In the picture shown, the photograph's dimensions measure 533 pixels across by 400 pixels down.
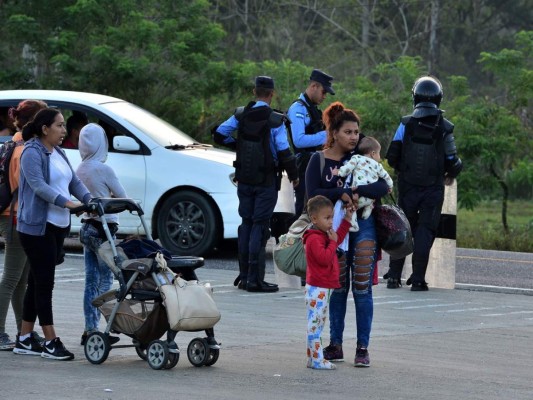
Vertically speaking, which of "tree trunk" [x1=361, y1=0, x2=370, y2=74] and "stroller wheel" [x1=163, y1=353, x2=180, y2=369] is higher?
"tree trunk" [x1=361, y1=0, x2=370, y2=74]

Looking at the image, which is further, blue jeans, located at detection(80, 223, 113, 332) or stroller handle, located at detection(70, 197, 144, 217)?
blue jeans, located at detection(80, 223, 113, 332)

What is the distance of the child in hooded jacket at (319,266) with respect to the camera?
359 inches

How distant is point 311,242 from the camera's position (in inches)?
360

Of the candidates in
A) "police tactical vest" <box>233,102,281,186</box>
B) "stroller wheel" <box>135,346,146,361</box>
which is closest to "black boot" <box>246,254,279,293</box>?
"police tactical vest" <box>233,102,281,186</box>

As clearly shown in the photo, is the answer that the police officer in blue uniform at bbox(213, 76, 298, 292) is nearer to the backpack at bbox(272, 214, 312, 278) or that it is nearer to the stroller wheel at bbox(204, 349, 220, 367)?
the backpack at bbox(272, 214, 312, 278)

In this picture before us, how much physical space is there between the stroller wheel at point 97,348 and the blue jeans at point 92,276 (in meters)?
0.77

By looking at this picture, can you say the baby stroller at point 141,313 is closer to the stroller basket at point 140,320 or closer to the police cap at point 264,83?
the stroller basket at point 140,320

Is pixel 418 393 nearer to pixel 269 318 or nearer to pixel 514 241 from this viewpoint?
pixel 269 318

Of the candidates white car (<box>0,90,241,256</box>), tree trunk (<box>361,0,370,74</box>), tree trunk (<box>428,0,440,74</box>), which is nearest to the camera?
white car (<box>0,90,241,256</box>)

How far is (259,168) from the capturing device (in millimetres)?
13492

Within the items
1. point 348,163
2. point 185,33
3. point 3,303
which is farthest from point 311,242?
point 185,33

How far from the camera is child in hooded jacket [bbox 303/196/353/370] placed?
9109 millimetres

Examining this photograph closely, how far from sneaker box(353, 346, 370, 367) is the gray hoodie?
6.71ft

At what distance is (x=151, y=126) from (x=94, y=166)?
6.55m
